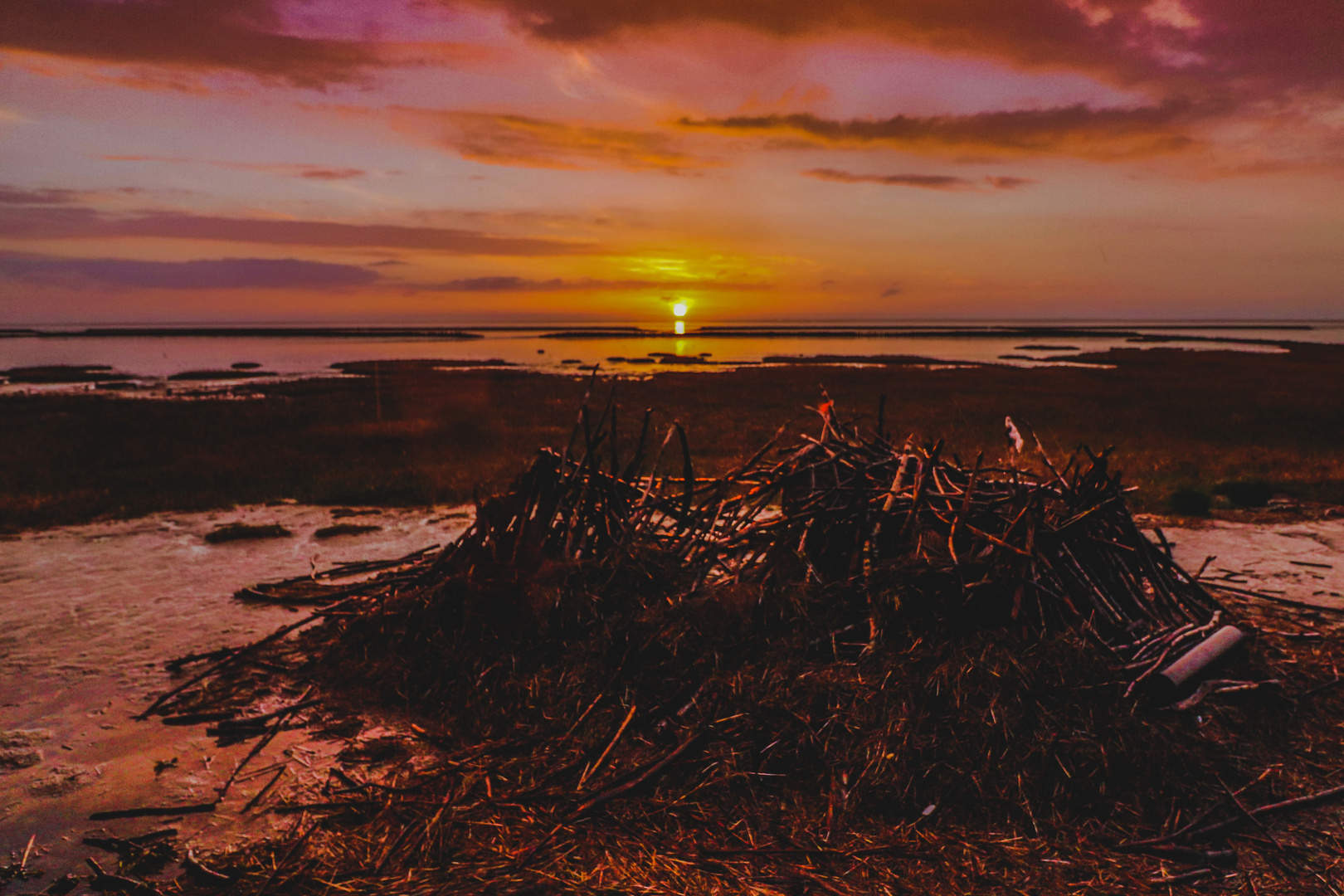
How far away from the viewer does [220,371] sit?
48.7 m

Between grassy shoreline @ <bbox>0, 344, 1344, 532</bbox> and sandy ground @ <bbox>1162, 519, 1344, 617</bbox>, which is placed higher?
grassy shoreline @ <bbox>0, 344, 1344, 532</bbox>

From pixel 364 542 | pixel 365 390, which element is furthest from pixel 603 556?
pixel 365 390

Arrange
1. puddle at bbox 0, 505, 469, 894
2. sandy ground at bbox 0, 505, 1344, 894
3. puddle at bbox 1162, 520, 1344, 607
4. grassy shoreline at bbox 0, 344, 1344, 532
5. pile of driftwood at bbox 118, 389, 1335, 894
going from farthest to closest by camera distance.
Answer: grassy shoreline at bbox 0, 344, 1344, 532 → puddle at bbox 1162, 520, 1344, 607 → sandy ground at bbox 0, 505, 1344, 894 → puddle at bbox 0, 505, 469, 894 → pile of driftwood at bbox 118, 389, 1335, 894

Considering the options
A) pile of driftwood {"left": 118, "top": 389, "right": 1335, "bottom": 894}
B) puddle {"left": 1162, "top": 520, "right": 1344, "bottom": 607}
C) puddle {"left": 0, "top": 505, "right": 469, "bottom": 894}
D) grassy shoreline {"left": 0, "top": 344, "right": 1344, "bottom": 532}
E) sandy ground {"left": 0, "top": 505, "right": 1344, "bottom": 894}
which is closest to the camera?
pile of driftwood {"left": 118, "top": 389, "right": 1335, "bottom": 894}

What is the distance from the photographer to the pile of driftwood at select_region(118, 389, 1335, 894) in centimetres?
322

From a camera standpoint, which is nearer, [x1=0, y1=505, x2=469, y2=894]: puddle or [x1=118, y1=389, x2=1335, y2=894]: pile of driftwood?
[x1=118, y1=389, x2=1335, y2=894]: pile of driftwood

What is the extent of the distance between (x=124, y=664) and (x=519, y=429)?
1622 cm

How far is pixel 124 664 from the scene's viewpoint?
525 cm

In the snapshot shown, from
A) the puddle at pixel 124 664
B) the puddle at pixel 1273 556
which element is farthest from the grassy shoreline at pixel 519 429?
the puddle at pixel 124 664

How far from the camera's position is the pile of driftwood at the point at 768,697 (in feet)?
10.6

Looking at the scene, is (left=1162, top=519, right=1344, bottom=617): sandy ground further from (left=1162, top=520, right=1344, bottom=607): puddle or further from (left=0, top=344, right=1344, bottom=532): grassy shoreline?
(left=0, top=344, right=1344, bottom=532): grassy shoreline

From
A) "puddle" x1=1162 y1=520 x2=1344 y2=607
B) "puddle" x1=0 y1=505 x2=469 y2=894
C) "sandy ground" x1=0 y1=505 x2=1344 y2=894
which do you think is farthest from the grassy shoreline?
"puddle" x1=0 y1=505 x2=469 y2=894

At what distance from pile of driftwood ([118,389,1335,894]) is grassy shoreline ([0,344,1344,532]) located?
1.57 meters

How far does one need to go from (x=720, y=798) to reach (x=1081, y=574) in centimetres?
285
